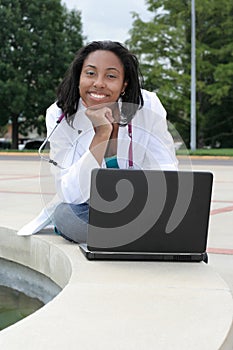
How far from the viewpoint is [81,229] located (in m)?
3.51

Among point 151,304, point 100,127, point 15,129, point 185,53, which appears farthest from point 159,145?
point 15,129

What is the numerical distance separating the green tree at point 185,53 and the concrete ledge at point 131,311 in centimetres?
2663

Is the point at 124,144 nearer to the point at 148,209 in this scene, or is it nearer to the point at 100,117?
the point at 100,117

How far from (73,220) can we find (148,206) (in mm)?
576

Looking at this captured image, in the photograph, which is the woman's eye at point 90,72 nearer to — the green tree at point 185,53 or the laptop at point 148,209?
the laptop at point 148,209

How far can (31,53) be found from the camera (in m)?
31.3

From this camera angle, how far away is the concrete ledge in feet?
6.72

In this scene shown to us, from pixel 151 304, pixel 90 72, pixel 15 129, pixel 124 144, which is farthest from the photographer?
pixel 15 129

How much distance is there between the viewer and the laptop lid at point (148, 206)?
9.96 ft

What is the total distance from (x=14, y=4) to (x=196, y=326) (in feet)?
103

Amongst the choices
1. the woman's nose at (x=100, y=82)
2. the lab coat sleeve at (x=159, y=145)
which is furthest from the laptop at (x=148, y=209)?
the woman's nose at (x=100, y=82)

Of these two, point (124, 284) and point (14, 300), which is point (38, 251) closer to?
point (14, 300)

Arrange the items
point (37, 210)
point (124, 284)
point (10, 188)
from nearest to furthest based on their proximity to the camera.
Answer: point (124, 284) < point (37, 210) < point (10, 188)

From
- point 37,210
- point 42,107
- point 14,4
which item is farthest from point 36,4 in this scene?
point 37,210
